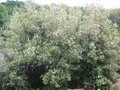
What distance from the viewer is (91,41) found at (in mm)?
13211

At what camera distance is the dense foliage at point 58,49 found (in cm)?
1212

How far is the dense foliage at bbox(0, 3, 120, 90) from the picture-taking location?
1212 centimetres

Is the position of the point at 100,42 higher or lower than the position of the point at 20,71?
higher

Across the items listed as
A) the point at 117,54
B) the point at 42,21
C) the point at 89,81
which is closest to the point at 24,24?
the point at 42,21

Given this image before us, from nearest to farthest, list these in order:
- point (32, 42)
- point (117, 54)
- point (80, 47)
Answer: point (32, 42), point (80, 47), point (117, 54)

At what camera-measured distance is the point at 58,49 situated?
12281 mm

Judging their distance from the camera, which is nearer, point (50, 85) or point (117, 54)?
point (50, 85)

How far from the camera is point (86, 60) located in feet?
43.5

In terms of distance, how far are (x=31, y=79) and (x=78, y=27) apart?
4.48 m

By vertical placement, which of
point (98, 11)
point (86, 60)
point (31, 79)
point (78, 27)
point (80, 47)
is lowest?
point (31, 79)

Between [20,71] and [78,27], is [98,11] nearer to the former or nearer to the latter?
[78,27]

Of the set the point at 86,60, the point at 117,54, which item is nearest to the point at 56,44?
the point at 86,60

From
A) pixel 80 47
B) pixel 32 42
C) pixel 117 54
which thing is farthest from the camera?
pixel 117 54

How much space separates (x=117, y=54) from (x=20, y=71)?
626cm
